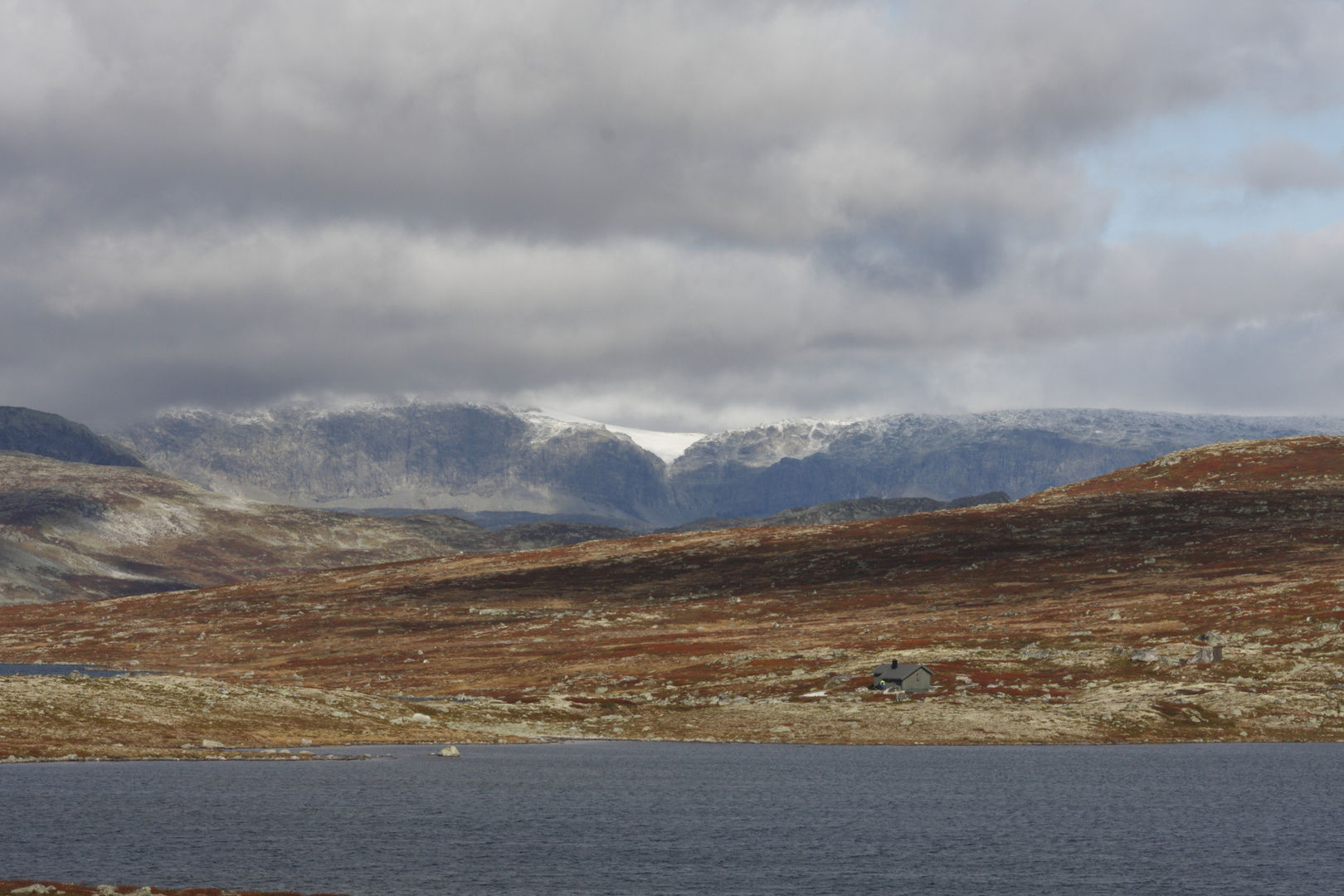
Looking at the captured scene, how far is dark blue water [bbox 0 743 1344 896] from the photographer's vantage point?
199 feet

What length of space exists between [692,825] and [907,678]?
6833 cm

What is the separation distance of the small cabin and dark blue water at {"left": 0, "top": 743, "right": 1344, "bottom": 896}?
2618 cm

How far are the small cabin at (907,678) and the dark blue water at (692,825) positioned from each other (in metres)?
26.2

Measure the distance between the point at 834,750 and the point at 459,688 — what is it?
205ft

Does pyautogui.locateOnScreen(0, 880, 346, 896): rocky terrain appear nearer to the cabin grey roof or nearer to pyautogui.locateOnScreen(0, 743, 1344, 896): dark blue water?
pyautogui.locateOnScreen(0, 743, 1344, 896): dark blue water

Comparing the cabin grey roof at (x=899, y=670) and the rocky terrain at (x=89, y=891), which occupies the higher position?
the rocky terrain at (x=89, y=891)

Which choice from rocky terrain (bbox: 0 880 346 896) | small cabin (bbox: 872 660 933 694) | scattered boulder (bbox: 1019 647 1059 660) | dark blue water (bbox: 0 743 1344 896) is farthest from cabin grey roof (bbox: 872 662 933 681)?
rocky terrain (bbox: 0 880 346 896)

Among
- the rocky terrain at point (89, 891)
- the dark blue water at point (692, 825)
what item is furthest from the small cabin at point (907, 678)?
the rocky terrain at point (89, 891)

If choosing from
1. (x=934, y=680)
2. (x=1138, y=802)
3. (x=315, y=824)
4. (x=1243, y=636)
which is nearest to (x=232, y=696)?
(x=315, y=824)

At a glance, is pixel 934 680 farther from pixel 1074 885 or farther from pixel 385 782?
pixel 1074 885

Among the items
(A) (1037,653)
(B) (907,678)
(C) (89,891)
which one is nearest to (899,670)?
(B) (907,678)

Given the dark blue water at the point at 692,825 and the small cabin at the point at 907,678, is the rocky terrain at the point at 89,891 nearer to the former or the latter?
the dark blue water at the point at 692,825

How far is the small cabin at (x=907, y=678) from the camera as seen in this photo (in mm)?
141250

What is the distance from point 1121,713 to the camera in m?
128
